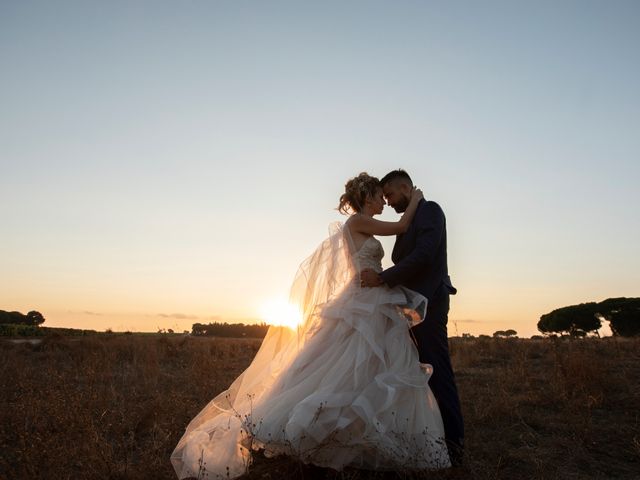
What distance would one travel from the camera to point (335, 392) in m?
3.99

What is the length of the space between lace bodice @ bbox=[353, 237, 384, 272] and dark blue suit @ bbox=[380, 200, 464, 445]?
0.24 m

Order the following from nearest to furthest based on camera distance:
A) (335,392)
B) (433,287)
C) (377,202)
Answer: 1. (335,392)
2. (433,287)
3. (377,202)

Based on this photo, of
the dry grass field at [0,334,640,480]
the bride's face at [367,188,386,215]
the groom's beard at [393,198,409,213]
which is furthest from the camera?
the groom's beard at [393,198,409,213]

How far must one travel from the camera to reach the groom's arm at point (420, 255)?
15.3 feet

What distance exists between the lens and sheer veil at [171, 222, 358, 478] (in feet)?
14.2

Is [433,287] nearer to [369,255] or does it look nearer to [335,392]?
[369,255]

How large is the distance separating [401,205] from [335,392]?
2.23 metres

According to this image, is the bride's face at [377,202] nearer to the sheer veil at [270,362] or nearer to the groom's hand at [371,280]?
the sheer veil at [270,362]

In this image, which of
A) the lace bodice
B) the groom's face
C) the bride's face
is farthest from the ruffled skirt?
the groom's face

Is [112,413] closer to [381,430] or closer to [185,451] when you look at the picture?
[185,451]

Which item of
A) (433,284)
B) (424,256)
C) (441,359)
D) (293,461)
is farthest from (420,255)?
(293,461)

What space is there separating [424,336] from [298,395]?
1456 mm

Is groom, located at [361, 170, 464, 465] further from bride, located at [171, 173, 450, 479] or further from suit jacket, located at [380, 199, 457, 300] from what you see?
bride, located at [171, 173, 450, 479]

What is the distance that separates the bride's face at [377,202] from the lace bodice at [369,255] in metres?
0.35
